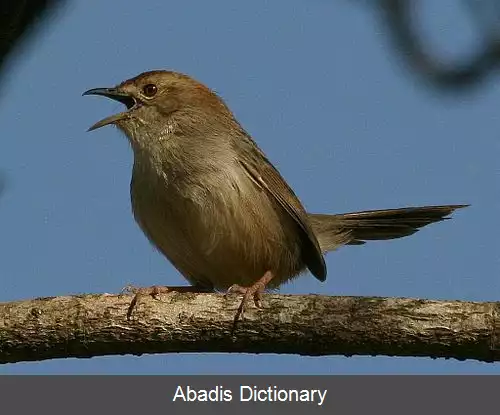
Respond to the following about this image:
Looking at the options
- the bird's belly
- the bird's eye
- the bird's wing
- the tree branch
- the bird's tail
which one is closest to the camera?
the tree branch

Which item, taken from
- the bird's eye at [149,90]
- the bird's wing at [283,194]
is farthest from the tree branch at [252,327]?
the bird's eye at [149,90]

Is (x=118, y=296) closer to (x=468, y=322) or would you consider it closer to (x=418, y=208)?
(x=468, y=322)

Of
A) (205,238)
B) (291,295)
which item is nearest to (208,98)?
(205,238)

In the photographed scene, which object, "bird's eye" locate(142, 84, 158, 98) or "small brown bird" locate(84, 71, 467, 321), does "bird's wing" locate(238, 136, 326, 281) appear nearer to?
"small brown bird" locate(84, 71, 467, 321)

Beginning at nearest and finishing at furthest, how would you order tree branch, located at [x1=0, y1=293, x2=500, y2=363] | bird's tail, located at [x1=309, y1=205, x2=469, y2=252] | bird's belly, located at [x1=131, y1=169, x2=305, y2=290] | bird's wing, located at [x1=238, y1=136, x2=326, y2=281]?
tree branch, located at [x1=0, y1=293, x2=500, y2=363], bird's belly, located at [x1=131, y1=169, x2=305, y2=290], bird's wing, located at [x1=238, y1=136, x2=326, y2=281], bird's tail, located at [x1=309, y1=205, x2=469, y2=252]

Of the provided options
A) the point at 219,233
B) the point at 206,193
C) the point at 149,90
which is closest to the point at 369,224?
the point at 219,233

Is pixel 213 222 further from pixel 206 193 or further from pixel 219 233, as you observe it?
pixel 206 193

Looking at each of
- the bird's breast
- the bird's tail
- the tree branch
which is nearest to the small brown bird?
the bird's breast

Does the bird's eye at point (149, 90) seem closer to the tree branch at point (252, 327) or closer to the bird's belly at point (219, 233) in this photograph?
the bird's belly at point (219, 233)
